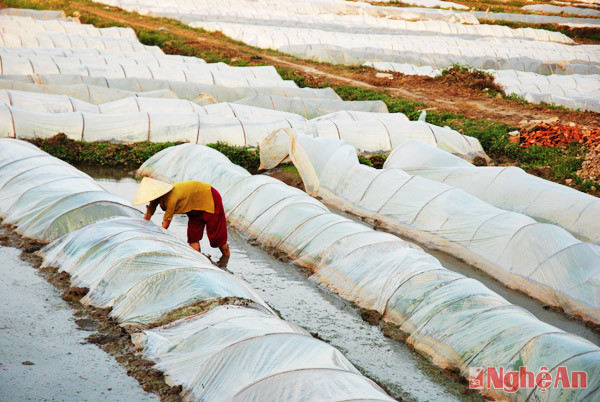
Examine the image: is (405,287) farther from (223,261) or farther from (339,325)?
(223,261)

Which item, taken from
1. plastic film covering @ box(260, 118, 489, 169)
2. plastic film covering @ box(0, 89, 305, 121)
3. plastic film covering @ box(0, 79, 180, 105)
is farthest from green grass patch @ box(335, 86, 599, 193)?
plastic film covering @ box(0, 79, 180, 105)

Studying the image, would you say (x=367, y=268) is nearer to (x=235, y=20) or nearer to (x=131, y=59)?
(x=131, y=59)

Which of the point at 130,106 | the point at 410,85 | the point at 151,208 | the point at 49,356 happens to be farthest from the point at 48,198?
the point at 410,85

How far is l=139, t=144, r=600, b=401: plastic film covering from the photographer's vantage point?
267 inches

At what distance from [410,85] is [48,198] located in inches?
693

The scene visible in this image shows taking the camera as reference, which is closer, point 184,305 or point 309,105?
point 184,305

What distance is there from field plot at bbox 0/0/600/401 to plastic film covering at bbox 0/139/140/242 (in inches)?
1.5

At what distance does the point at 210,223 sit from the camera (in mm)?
9258

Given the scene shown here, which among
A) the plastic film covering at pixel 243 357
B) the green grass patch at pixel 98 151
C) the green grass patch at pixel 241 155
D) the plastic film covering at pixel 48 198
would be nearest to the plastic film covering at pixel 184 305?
the plastic film covering at pixel 243 357

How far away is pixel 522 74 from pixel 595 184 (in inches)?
583

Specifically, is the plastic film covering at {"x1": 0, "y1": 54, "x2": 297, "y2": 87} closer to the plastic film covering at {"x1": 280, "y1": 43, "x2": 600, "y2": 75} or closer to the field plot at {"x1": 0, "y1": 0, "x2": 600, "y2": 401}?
the field plot at {"x1": 0, "y1": 0, "x2": 600, "y2": 401}

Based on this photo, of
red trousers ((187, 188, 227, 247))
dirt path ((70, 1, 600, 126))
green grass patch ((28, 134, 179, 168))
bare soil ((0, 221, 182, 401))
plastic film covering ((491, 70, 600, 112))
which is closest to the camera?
bare soil ((0, 221, 182, 401))

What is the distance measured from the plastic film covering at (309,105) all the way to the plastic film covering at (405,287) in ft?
20.3

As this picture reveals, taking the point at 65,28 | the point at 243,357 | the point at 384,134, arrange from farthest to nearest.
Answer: the point at 65,28 → the point at 384,134 → the point at 243,357
